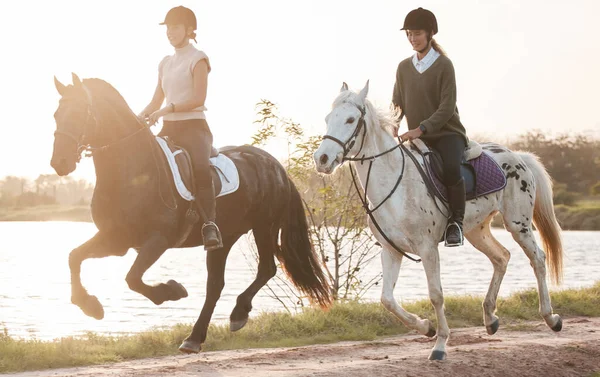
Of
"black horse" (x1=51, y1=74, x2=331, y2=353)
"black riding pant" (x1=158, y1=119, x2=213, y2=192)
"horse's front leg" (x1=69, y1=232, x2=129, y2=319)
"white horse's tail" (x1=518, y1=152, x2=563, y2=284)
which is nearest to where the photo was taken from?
"black horse" (x1=51, y1=74, x2=331, y2=353)

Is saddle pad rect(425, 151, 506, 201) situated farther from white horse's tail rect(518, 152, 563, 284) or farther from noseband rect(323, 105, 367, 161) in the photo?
noseband rect(323, 105, 367, 161)

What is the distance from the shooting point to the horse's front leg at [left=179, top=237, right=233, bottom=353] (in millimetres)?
8805

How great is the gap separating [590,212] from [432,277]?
176 feet

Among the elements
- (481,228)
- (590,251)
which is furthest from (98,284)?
(590,251)

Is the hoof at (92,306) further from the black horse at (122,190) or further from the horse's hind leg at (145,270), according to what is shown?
the horse's hind leg at (145,270)

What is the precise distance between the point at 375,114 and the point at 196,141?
1.77 meters

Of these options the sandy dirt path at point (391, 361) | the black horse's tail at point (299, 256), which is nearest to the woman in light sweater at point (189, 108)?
the sandy dirt path at point (391, 361)

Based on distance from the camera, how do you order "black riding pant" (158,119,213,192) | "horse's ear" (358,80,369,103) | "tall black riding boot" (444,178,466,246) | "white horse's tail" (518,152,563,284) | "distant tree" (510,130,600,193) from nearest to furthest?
"horse's ear" (358,80,369,103) < "black riding pant" (158,119,213,192) < "tall black riding boot" (444,178,466,246) < "white horse's tail" (518,152,563,284) < "distant tree" (510,130,600,193)

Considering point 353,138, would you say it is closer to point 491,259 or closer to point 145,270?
point 145,270

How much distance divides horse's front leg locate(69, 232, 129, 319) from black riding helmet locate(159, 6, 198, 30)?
2234 millimetres

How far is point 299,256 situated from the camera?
996cm

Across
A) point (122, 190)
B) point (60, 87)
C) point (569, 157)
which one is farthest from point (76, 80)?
point (569, 157)

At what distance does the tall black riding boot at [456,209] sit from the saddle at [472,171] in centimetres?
8

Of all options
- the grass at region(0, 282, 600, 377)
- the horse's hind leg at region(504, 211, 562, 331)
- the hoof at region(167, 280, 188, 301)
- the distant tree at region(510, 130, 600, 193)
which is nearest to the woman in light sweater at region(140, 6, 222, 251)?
the hoof at region(167, 280, 188, 301)
